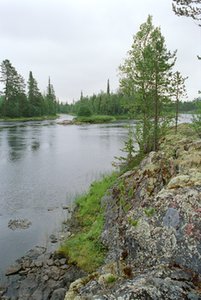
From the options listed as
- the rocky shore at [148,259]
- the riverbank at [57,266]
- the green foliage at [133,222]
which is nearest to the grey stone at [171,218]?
the rocky shore at [148,259]

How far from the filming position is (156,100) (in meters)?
16.5

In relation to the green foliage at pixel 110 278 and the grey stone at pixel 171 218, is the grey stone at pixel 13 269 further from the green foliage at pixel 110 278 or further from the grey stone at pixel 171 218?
the grey stone at pixel 171 218

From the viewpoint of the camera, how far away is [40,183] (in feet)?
64.7

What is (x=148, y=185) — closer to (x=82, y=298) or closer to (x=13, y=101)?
(x=82, y=298)

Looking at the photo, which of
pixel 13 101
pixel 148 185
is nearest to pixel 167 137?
pixel 148 185

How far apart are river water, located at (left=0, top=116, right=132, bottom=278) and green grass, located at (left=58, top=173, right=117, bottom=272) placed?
44.1 inches

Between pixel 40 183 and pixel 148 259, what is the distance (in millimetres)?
14629

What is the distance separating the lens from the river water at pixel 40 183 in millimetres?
11711

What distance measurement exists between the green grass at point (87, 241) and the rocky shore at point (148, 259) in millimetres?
289

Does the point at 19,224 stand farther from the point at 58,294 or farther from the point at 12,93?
A: the point at 12,93

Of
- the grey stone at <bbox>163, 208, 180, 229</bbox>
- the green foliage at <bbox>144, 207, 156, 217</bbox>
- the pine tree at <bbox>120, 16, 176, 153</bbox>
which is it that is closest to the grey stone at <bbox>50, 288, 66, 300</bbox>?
the green foliage at <bbox>144, 207, 156, 217</bbox>

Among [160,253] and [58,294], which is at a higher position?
[160,253]

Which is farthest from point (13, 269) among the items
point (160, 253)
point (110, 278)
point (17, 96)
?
point (17, 96)

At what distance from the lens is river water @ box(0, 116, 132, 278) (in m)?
11.7
